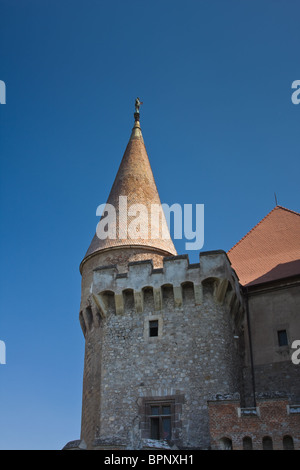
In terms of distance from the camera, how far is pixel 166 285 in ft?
64.3

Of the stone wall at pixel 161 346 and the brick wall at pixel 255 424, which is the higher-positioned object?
the stone wall at pixel 161 346

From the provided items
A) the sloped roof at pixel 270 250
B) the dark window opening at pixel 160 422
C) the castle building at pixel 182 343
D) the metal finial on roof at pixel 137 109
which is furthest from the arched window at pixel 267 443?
the metal finial on roof at pixel 137 109

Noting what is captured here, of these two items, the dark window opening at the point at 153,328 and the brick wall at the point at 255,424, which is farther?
the dark window opening at the point at 153,328

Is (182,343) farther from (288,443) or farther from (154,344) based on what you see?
(288,443)

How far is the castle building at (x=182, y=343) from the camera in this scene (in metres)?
16.8

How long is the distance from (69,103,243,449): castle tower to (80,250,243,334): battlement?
0.11 feet

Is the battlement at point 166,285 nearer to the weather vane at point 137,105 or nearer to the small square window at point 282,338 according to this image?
the small square window at point 282,338

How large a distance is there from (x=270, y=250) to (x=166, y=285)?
5.54 m

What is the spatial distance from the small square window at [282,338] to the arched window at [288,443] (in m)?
5.19

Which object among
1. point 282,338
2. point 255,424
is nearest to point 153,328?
point 282,338
